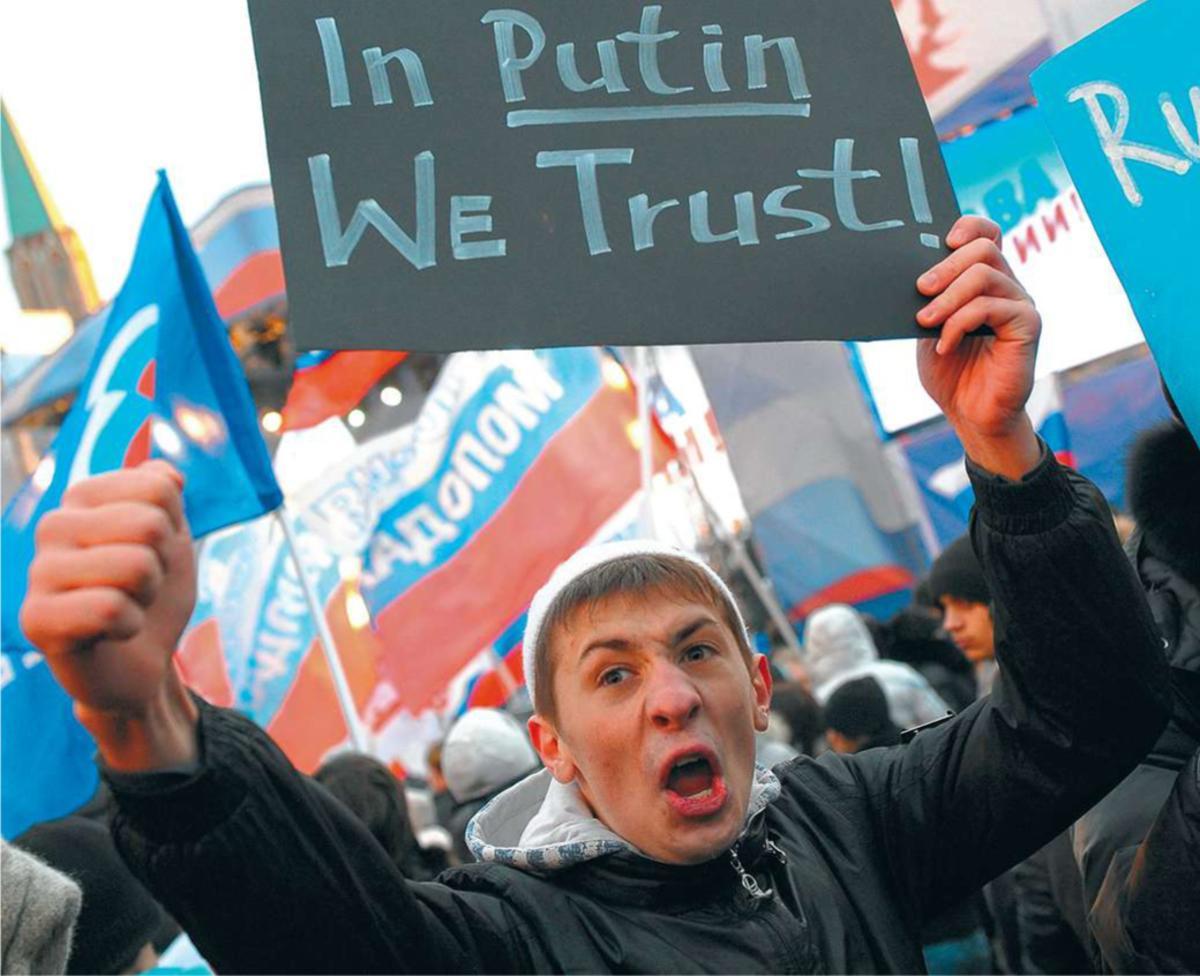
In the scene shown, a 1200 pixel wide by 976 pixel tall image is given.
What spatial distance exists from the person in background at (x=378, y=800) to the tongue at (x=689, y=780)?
1.96 metres

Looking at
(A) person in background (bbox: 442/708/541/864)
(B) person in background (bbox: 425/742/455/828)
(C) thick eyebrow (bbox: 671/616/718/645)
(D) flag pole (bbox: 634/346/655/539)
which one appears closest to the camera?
(C) thick eyebrow (bbox: 671/616/718/645)

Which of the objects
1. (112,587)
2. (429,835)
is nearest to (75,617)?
(112,587)

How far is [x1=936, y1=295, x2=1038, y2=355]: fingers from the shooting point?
1926 mm

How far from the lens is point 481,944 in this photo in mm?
1783

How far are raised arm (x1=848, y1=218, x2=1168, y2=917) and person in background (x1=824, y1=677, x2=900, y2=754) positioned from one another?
231 centimetres

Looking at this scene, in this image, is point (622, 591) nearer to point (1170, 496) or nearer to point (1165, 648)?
point (1165, 648)

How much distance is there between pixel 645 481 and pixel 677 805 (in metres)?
5.84

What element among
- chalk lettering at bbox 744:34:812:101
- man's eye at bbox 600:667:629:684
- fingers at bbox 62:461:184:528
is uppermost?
chalk lettering at bbox 744:34:812:101

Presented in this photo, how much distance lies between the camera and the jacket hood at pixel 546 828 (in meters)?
1.90

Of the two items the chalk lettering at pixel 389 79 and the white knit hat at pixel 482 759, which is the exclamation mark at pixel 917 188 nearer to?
the chalk lettering at pixel 389 79

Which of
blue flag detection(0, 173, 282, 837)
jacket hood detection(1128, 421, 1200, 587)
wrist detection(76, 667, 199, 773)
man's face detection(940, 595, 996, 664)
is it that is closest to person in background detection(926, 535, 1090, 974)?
man's face detection(940, 595, 996, 664)

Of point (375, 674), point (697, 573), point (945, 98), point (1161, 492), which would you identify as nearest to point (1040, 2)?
point (945, 98)

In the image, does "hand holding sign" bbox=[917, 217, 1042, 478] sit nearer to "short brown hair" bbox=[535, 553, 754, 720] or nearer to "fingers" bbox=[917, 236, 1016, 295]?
"fingers" bbox=[917, 236, 1016, 295]

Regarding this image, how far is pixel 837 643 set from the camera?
6.18m
